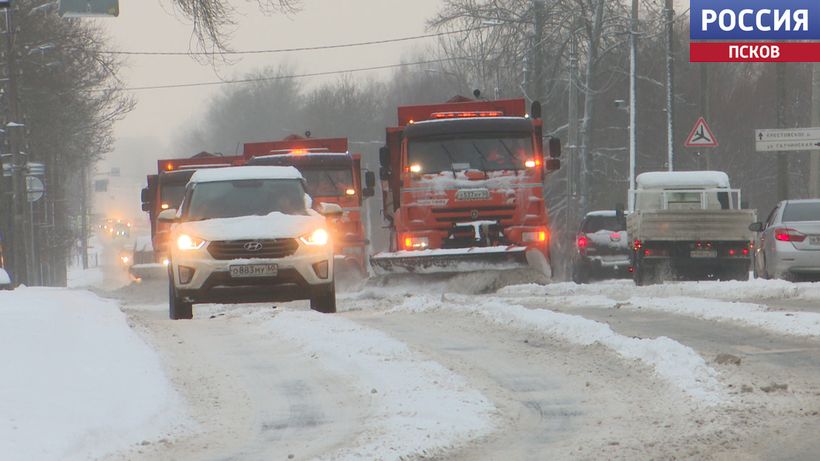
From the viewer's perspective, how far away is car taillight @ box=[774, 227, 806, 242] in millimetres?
23656

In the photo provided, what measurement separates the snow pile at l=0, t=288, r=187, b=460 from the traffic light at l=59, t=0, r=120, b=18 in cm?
646

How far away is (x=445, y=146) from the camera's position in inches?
937

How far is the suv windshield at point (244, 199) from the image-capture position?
18266 millimetres

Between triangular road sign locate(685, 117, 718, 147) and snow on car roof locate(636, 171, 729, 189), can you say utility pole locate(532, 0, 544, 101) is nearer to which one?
triangular road sign locate(685, 117, 718, 147)

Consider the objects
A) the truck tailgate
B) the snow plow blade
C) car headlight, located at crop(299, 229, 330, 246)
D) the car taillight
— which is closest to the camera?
car headlight, located at crop(299, 229, 330, 246)

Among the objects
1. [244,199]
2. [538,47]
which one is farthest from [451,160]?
[538,47]

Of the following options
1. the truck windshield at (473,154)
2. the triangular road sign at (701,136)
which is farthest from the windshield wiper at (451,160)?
the triangular road sign at (701,136)

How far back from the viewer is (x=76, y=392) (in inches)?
369

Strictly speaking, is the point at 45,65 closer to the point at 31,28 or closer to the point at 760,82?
the point at 31,28

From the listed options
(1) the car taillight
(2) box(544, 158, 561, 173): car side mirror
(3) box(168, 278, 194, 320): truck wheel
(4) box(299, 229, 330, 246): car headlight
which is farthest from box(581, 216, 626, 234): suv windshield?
(3) box(168, 278, 194, 320): truck wheel

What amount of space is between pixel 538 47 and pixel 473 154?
22.6m

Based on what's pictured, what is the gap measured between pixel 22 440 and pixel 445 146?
54.5 feet

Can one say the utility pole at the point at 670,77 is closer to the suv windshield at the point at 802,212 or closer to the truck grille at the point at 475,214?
the suv windshield at the point at 802,212

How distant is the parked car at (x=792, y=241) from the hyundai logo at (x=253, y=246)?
34.6 feet
